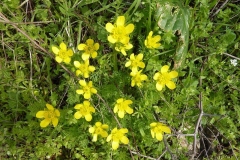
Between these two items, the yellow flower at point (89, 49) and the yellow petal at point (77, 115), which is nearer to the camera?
the yellow petal at point (77, 115)

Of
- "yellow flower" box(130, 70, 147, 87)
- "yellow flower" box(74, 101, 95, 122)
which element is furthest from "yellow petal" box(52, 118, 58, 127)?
"yellow flower" box(130, 70, 147, 87)

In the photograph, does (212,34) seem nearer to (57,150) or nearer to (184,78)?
(184,78)

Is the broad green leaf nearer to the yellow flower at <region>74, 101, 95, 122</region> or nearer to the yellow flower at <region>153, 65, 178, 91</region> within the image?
the yellow flower at <region>153, 65, 178, 91</region>

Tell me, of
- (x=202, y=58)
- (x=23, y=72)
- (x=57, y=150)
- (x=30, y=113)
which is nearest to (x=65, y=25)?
(x=23, y=72)

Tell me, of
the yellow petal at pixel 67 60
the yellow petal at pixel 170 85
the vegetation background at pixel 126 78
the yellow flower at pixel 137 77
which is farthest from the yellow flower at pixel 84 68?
the yellow petal at pixel 170 85

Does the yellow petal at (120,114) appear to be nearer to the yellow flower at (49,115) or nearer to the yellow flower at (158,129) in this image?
the yellow flower at (158,129)

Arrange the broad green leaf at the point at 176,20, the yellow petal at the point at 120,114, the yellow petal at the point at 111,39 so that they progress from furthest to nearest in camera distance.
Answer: the broad green leaf at the point at 176,20, the yellow petal at the point at 120,114, the yellow petal at the point at 111,39

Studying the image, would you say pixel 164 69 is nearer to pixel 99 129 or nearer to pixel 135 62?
pixel 135 62
